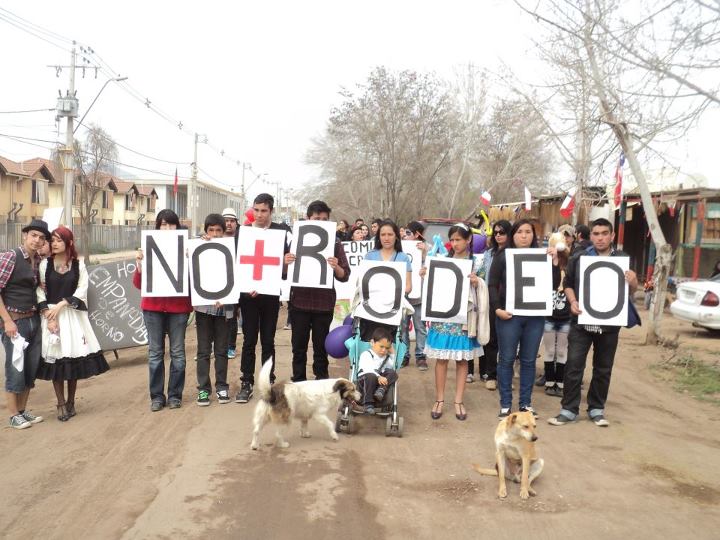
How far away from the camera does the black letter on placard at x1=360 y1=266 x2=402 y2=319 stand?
258 inches

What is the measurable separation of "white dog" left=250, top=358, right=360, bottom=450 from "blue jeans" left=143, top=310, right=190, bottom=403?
1.62 m

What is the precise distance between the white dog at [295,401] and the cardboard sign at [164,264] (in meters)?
1.66

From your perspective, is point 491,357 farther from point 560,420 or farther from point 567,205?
point 567,205

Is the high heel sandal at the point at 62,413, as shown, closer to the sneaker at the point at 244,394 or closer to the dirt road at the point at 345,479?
the dirt road at the point at 345,479

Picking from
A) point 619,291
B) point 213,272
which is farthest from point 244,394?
point 619,291

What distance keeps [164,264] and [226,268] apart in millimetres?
649

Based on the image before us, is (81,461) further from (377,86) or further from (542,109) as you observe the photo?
(377,86)

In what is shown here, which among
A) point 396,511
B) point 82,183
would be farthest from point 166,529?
point 82,183

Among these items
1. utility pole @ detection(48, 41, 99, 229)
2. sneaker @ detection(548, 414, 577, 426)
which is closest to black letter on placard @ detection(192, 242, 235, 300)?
sneaker @ detection(548, 414, 577, 426)

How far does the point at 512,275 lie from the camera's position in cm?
666

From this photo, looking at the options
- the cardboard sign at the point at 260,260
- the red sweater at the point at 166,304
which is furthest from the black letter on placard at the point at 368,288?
the red sweater at the point at 166,304

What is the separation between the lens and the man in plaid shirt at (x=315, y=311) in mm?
7031

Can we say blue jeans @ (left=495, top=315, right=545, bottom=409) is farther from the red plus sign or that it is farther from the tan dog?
the red plus sign

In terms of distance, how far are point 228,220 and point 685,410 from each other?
6524 millimetres
